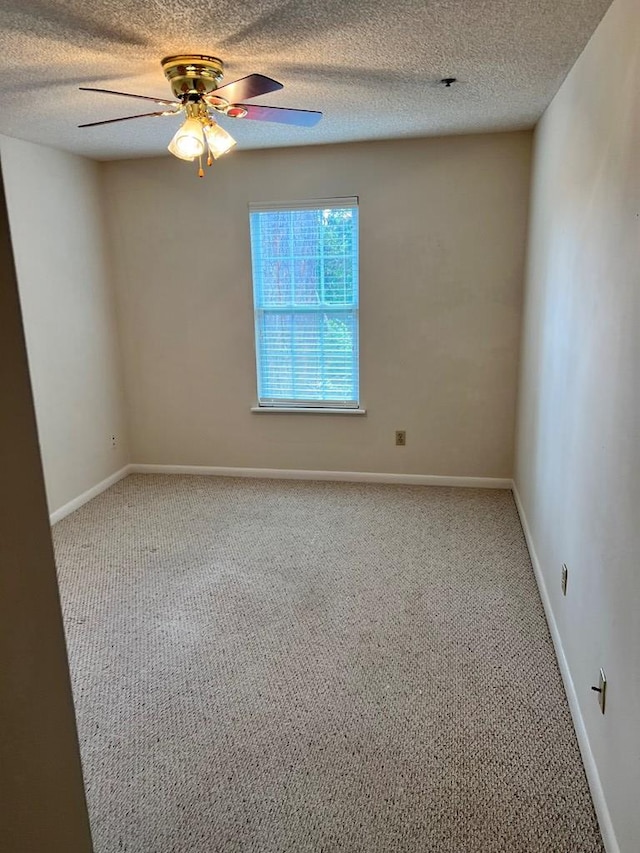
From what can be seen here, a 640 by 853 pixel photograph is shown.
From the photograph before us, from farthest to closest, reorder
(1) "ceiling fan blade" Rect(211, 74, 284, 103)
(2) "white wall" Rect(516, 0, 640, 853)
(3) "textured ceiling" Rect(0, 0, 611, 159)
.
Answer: (1) "ceiling fan blade" Rect(211, 74, 284, 103), (3) "textured ceiling" Rect(0, 0, 611, 159), (2) "white wall" Rect(516, 0, 640, 853)

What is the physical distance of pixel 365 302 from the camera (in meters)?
4.22

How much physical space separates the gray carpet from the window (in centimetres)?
108

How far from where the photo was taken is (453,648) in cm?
251

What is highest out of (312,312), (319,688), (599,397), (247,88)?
(247,88)

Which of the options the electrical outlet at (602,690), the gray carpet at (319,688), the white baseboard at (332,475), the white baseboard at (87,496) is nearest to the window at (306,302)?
the white baseboard at (332,475)

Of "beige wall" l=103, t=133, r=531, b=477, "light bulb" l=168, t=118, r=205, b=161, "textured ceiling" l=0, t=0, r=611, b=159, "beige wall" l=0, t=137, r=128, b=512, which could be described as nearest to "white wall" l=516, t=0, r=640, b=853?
"textured ceiling" l=0, t=0, r=611, b=159

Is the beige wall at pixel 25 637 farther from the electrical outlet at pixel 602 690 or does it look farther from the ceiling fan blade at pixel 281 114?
the ceiling fan blade at pixel 281 114

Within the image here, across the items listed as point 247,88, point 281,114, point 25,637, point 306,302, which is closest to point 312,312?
point 306,302

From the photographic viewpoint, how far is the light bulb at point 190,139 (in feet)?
7.84

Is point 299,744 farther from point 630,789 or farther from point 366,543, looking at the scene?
point 366,543

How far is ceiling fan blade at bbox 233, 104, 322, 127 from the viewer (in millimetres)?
2541

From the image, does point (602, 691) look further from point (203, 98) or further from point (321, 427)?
point (321, 427)

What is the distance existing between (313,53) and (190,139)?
22.5 inches

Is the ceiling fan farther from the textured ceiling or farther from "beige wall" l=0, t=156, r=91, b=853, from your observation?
"beige wall" l=0, t=156, r=91, b=853
